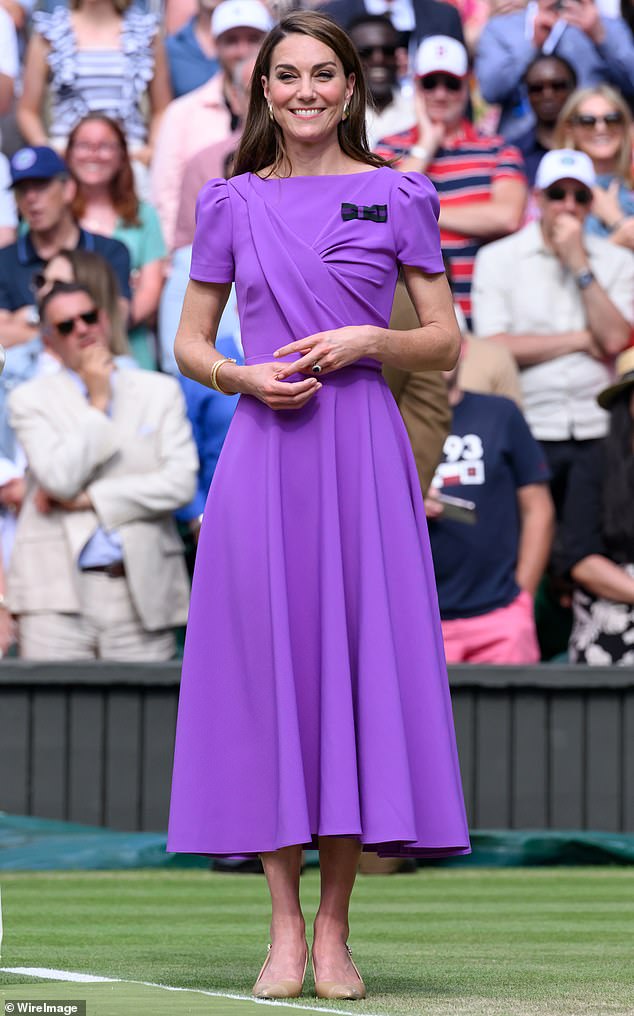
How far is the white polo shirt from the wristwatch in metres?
0.11

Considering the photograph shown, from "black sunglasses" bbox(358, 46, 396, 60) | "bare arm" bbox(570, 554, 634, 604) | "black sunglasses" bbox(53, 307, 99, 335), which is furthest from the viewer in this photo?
"black sunglasses" bbox(358, 46, 396, 60)

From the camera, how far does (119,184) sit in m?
11.2

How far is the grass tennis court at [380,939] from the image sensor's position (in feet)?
13.8

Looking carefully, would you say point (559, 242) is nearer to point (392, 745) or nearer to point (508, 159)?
point (508, 159)

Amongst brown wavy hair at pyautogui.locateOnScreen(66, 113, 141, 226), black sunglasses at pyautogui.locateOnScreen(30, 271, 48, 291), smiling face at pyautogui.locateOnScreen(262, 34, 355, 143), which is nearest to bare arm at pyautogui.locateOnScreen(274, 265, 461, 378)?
smiling face at pyautogui.locateOnScreen(262, 34, 355, 143)

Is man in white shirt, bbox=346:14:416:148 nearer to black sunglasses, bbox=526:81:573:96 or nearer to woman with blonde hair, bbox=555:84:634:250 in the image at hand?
black sunglasses, bbox=526:81:573:96

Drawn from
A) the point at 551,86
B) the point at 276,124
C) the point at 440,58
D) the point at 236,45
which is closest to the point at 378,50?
the point at 440,58

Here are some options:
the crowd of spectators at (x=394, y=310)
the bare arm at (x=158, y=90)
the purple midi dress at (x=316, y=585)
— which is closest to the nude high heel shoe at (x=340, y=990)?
the purple midi dress at (x=316, y=585)

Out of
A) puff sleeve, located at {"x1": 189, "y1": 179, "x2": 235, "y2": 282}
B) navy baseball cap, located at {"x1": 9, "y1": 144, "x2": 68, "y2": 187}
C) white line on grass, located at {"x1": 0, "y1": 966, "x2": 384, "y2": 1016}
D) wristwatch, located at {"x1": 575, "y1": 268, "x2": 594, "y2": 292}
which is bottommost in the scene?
white line on grass, located at {"x1": 0, "y1": 966, "x2": 384, "y2": 1016}

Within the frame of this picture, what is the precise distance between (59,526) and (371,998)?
5.11m

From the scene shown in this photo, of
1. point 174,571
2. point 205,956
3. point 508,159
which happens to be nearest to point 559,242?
point 508,159

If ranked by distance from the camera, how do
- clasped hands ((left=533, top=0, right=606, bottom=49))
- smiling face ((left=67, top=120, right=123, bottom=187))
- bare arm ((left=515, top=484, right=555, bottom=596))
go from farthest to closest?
A: 1. clasped hands ((left=533, top=0, right=606, bottom=49))
2. smiling face ((left=67, top=120, right=123, bottom=187))
3. bare arm ((left=515, top=484, right=555, bottom=596))

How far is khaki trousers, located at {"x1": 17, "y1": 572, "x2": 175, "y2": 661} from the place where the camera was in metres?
9.12

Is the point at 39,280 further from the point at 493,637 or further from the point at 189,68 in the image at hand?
the point at 189,68
